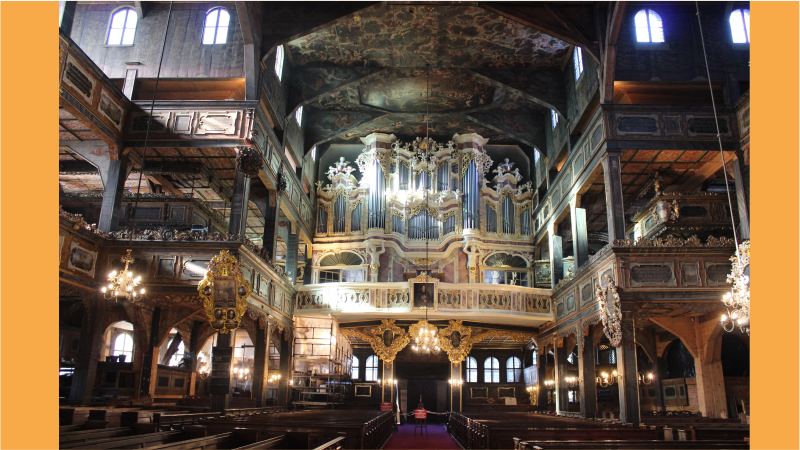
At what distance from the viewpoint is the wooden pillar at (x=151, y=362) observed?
16031 millimetres

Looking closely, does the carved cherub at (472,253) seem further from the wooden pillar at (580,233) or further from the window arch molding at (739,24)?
the window arch molding at (739,24)

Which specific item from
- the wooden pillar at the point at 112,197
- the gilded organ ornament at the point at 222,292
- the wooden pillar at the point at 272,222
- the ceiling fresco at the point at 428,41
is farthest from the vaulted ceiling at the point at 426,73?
the gilded organ ornament at the point at 222,292

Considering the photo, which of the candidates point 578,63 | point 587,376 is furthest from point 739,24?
point 587,376

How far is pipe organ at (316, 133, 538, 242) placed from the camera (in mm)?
24344

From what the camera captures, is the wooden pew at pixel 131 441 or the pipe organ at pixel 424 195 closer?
the wooden pew at pixel 131 441

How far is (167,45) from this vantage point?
17672mm

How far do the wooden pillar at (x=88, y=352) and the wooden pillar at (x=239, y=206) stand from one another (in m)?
3.88

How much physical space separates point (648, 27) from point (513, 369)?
16789mm

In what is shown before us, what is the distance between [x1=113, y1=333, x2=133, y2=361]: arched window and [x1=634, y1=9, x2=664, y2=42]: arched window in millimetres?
22954

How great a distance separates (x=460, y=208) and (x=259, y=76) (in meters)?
11.2

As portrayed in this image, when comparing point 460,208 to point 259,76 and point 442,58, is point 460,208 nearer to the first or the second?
point 442,58

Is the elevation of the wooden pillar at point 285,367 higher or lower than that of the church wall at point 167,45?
lower

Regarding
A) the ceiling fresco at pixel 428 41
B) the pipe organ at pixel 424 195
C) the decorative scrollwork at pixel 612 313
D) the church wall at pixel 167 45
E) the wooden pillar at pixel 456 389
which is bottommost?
the wooden pillar at pixel 456 389

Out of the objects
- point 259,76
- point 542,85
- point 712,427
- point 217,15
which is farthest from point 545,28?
point 712,427
